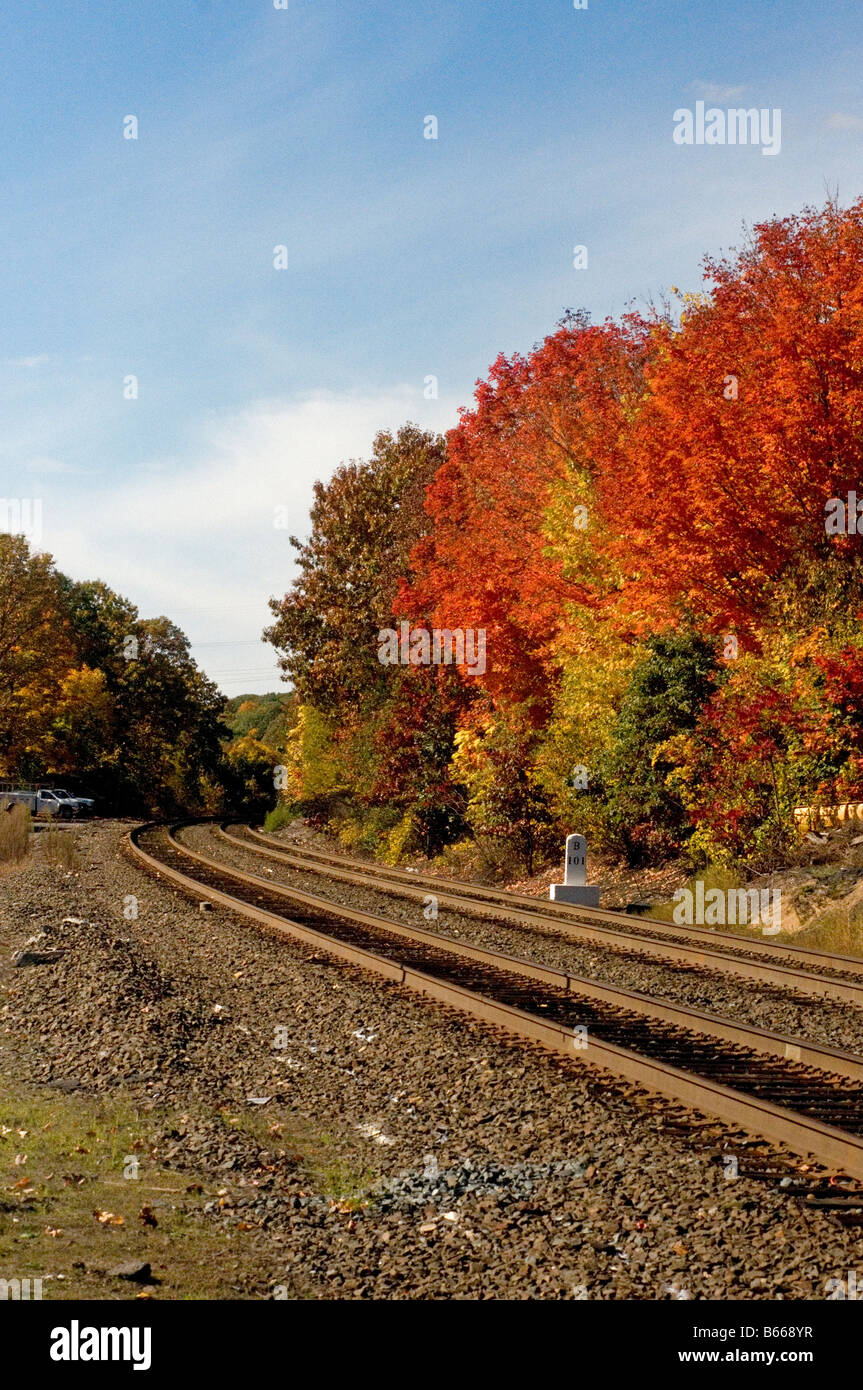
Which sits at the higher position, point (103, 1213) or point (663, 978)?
point (103, 1213)

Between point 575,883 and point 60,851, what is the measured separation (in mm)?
14368

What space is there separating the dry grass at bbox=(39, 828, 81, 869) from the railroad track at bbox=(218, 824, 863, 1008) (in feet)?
21.6

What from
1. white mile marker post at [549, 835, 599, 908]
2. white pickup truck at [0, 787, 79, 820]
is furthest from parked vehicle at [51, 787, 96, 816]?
white mile marker post at [549, 835, 599, 908]

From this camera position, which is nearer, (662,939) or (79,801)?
(662,939)

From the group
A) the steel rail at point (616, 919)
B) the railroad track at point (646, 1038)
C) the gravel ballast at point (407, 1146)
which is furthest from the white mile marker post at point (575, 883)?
the gravel ballast at point (407, 1146)

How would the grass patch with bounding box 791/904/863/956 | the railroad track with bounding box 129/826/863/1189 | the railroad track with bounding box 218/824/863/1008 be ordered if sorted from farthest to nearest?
the grass patch with bounding box 791/904/863/956, the railroad track with bounding box 218/824/863/1008, the railroad track with bounding box 129/826/863/1189

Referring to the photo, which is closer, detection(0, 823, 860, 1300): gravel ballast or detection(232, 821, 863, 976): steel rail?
detection(0, 823, 860, 1300): gravel ballast

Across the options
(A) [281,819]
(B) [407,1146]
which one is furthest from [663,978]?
(A) [281,819]

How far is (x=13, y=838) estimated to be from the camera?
2897 cm

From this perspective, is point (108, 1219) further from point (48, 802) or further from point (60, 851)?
point (48, 802)

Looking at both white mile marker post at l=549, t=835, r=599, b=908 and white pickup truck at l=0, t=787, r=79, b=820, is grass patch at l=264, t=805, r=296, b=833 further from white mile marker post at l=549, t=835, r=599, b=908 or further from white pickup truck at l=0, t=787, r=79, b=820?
white mile marker post at l=549, t=835, r=599, b=908

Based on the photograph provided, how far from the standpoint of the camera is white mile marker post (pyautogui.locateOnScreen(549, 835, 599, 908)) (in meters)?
20.3

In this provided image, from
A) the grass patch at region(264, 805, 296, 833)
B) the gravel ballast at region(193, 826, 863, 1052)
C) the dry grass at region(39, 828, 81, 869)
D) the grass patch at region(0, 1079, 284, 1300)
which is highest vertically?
the grass patch at region(0, 1079, 284, 1300)

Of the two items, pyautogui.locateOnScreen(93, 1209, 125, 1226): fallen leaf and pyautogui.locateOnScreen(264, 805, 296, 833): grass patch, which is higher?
pyautogui.locateOnScreen(93, 1209, 125, 1226): fallen leaf
